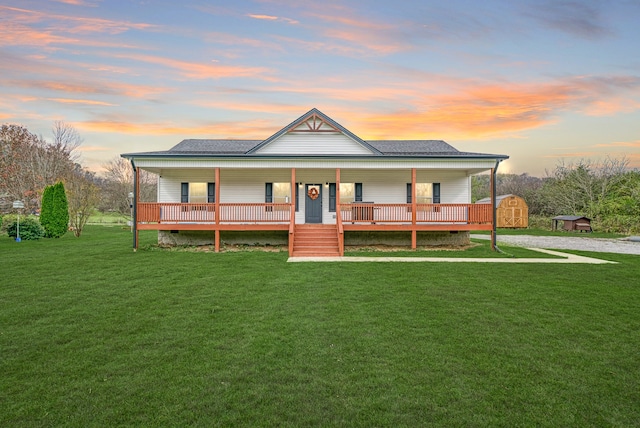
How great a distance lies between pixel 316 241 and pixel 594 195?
3533 centimetres

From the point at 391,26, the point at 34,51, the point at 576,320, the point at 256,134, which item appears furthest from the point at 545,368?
the point at 256,134

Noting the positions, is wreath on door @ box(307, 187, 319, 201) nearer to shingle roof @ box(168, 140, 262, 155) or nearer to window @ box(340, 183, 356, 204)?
window @ box(340, 183, 356, 204)

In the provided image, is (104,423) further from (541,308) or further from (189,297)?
(541,308)

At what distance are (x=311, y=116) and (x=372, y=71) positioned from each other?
6.27 metres

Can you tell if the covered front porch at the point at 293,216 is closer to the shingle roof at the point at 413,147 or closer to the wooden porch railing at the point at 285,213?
the wooden porch railing at the point at 285,213

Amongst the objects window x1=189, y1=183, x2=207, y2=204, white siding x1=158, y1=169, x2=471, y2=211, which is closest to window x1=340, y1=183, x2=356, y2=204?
white siding x1=158, y1=169, x2=471, y2=211

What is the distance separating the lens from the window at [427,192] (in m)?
18.7

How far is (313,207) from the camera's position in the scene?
18422mm

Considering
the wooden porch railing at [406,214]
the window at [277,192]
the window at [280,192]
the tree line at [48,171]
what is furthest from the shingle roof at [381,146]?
the tree line at [48,171]

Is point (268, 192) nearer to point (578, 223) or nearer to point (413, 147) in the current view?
point (413, 147)

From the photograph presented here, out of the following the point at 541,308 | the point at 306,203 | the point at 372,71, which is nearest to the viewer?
the point at 541,308

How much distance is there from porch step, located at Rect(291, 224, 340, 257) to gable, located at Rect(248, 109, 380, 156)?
3.82 m

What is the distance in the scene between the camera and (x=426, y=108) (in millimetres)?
23406

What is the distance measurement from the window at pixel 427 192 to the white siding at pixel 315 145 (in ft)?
13.0
